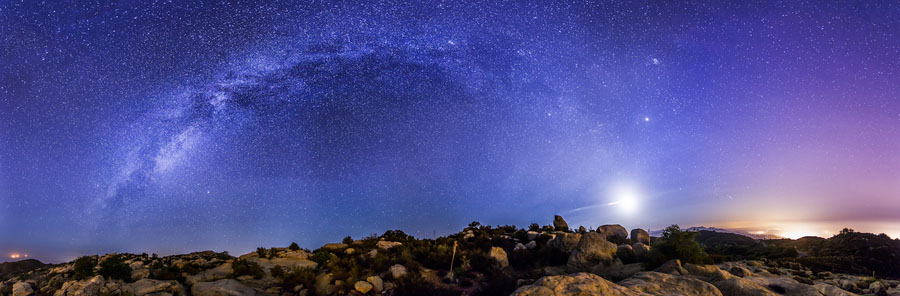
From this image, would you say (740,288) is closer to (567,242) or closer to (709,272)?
(709,272)

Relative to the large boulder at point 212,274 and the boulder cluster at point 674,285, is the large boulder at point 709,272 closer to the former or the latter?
the boulder cluster at point 674,285

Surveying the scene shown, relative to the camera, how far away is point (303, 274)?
61.1 feet

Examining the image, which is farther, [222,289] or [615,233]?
[615,233]

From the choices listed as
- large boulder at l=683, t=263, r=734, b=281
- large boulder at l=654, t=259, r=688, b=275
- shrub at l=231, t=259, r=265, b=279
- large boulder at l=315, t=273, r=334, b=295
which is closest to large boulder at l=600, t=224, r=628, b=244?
large boulder at l=683, t=263, r=734, b=281

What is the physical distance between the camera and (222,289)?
1673cm

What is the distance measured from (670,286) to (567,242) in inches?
439

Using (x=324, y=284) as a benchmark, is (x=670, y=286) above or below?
below

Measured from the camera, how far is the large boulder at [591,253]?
2083cm

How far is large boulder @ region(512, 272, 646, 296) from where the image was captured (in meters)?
10.8

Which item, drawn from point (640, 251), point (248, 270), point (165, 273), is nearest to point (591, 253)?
point (640, 251)

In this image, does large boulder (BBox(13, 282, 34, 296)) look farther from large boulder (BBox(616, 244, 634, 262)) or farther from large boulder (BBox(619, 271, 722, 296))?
large boulder (BBox(616, 244, 634, 262))

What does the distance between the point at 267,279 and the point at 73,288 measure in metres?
9.31

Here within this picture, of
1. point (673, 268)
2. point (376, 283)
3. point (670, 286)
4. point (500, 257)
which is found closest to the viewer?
point (670, 286)

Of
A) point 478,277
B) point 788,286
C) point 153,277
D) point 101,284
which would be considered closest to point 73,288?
point 101,284
